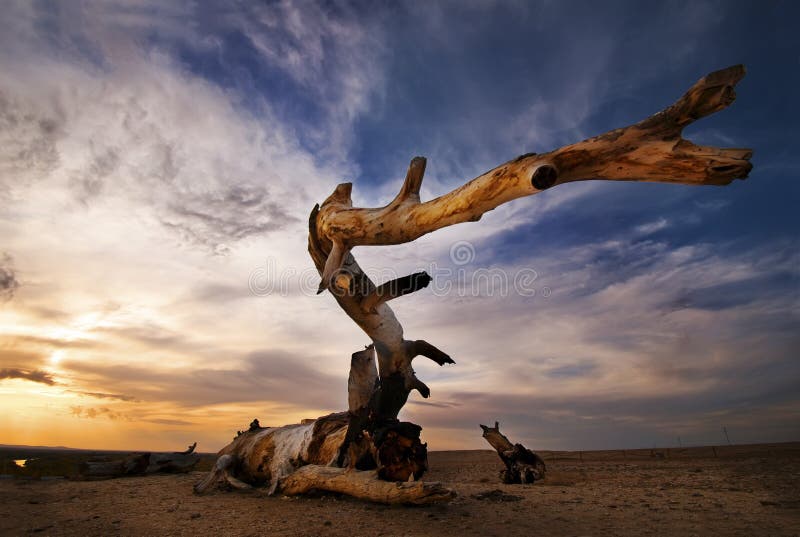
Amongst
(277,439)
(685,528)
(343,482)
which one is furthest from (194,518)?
(685,528)

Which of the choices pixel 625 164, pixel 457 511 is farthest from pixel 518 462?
pixel 625 164

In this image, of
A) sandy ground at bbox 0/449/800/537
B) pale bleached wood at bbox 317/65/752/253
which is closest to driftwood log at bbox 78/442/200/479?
sandy ground at bbox 0/449/800/537

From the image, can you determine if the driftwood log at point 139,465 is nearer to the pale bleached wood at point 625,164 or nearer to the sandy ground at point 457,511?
the sandy ground at point 457,511

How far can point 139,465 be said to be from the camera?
10.7 m

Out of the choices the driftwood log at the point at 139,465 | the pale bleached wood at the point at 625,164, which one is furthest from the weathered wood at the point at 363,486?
the driftwood log at the point at 139,465

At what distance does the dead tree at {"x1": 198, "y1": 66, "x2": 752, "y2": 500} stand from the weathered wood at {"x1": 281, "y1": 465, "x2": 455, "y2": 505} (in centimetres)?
22

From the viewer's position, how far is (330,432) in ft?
24.1

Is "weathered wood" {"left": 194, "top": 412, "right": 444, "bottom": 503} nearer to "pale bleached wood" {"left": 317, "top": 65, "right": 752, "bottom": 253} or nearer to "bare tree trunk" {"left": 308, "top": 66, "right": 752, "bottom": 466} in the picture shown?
"bare tree trunk" {"left": 308, "top": 66, "right": 752, "bottom": 466}

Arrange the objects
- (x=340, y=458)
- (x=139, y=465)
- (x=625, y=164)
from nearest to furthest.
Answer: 1. (x=625, y=164)
2. (x=340, y=458)
3. (x=139, y=465)

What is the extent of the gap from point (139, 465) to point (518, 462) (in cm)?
933

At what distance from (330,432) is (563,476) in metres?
Answer: 5.95

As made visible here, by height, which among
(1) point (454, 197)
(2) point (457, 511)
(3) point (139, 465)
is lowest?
(2) point (457, 511)

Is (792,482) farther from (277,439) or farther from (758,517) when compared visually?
(277,439)

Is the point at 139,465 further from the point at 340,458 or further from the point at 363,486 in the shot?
the point at 363,486
